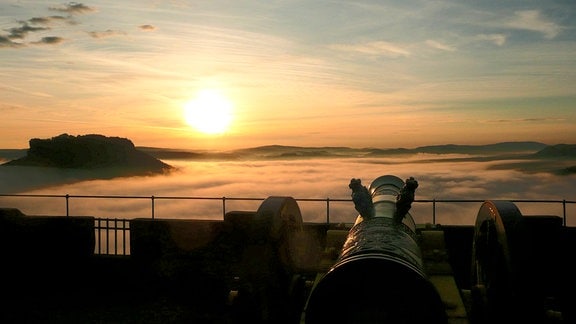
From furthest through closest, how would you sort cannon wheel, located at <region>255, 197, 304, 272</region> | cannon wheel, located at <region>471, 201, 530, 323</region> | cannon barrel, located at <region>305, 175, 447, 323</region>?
cannon wheel, located at <region>255, 197, 304, 272</region> < cannon wheel, located at <region>471, 201, 530, 323</region> < cannon barrel, located at <region>305, 175, 447, 323</region>

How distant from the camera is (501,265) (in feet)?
20.7

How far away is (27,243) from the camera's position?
13.3m

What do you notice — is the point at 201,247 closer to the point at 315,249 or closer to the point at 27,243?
the point at 315,249

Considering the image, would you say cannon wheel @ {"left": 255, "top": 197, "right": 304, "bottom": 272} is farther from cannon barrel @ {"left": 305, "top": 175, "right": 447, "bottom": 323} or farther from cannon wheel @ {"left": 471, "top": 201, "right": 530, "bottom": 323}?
cannon wheel @ {"left": 471, "top": 201, "right": 530, "bottom": 323}

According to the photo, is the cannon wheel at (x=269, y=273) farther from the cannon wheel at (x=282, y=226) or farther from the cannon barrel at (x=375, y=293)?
the cannon barrel at (x=375, y=293)

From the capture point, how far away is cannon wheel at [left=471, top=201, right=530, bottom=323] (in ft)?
19.3

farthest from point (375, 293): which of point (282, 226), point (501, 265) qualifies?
point (282, 226)

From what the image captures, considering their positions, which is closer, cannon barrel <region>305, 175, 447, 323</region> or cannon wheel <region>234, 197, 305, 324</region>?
cannon barrel <region>305, 175, 447, 323</region>

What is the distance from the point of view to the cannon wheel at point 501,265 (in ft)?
19.3

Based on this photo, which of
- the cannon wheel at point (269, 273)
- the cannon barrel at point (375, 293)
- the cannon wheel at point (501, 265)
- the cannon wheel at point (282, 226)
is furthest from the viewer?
the cannon wheel at point (282, 226)

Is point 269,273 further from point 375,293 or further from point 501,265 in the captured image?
point 501,265

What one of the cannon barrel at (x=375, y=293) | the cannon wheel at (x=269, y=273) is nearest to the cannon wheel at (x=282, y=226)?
the cannon wheel at (x=269, y=273)

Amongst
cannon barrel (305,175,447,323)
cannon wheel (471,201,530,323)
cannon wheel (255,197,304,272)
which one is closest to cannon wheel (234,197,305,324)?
cannon wheel (255,197,304,272)

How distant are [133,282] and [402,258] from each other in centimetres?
876
